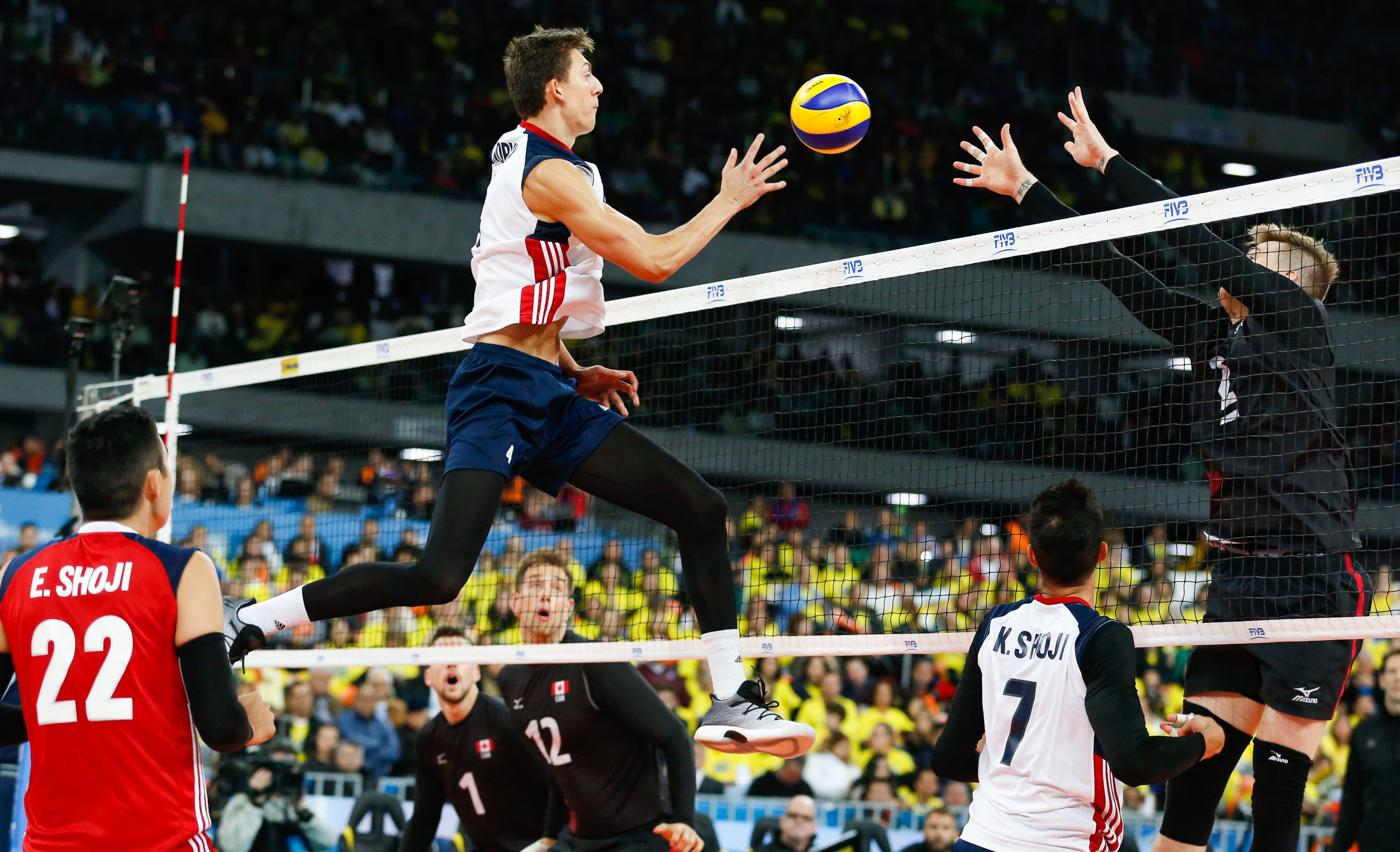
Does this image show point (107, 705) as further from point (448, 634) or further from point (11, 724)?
point (448, 634)

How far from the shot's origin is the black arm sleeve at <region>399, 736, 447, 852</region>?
26.8 feet

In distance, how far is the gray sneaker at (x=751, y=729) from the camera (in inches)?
213

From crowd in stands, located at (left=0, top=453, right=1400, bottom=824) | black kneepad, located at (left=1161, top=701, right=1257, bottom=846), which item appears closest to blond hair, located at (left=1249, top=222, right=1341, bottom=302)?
black kneepad, located at (left=1161, top=701, right=1257, bottom=846)

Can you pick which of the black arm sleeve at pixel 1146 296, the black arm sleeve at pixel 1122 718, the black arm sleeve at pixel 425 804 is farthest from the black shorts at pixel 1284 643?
the black arm sleeve at pixel 425 804

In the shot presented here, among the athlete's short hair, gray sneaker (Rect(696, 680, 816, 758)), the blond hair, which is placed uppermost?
the blond hair

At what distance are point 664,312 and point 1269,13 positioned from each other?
115ft

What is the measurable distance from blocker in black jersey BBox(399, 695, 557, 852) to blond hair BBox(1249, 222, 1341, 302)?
4.75 metres

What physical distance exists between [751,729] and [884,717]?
9360 millimetres

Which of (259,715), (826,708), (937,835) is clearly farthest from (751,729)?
(826,708)

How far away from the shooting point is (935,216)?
30.4 meters

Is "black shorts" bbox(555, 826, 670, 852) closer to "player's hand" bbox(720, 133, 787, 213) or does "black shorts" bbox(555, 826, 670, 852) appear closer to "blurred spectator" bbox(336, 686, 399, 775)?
"player's hand" bbox(720, 133, 787, 213)

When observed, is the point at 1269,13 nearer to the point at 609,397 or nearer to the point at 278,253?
the point at 278,253

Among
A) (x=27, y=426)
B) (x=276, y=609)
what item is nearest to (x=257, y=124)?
(x=27, y=426)

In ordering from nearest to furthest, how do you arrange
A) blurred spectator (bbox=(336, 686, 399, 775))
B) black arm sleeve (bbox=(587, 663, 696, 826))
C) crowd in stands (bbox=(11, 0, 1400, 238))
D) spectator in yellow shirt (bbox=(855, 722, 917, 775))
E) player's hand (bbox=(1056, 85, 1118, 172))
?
player's hand (bbox=(1056, 85, 1118, 172))
black arm sleeve (bbox=(587, 663, 696, 826))
blurred spectator (bbox=(336, 686, 399, 775))
spectator in yellow shirt (bbox=(855, 722, 917, 775))
crowd in stands (bbox=(11, 0, 1400, 238))
